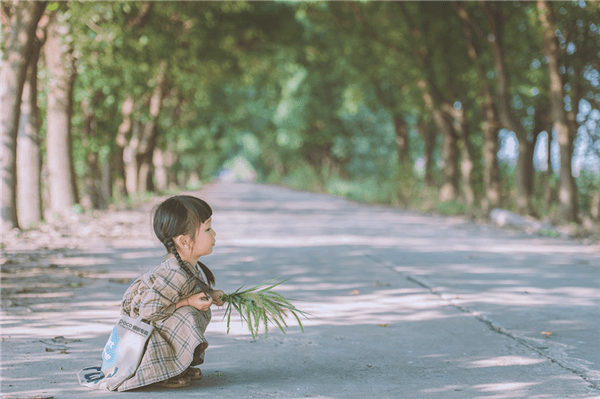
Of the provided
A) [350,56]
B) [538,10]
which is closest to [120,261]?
[538,10]

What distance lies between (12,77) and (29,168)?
2637 millimetres

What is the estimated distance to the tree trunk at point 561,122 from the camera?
1564 centimetres

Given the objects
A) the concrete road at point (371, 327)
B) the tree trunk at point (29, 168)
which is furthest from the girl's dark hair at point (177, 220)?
the tree trunk at point (29, 168)

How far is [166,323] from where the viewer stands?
13.6 ft

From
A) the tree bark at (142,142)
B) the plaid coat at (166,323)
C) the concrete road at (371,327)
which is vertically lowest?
the concrete road at (371,327)

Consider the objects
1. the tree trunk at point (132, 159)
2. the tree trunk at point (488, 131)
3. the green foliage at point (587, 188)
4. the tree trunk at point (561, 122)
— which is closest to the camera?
the tree trunk at point (561, 122)

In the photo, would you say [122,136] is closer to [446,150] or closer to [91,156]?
[91,156]

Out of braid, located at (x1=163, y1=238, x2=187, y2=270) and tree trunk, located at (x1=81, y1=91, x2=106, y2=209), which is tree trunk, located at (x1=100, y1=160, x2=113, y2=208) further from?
braid, located at (x1=163, y1=238, x2=187, y2=270)

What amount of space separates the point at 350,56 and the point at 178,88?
26.2ft

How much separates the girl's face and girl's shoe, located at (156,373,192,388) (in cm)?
73

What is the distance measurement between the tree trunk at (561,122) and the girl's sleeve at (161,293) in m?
13.2

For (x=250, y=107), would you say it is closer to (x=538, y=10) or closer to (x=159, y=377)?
(x=538, y=10)

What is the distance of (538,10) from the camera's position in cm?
1595

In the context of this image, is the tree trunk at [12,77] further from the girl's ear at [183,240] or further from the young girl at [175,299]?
the girl's ear at [183,240]
